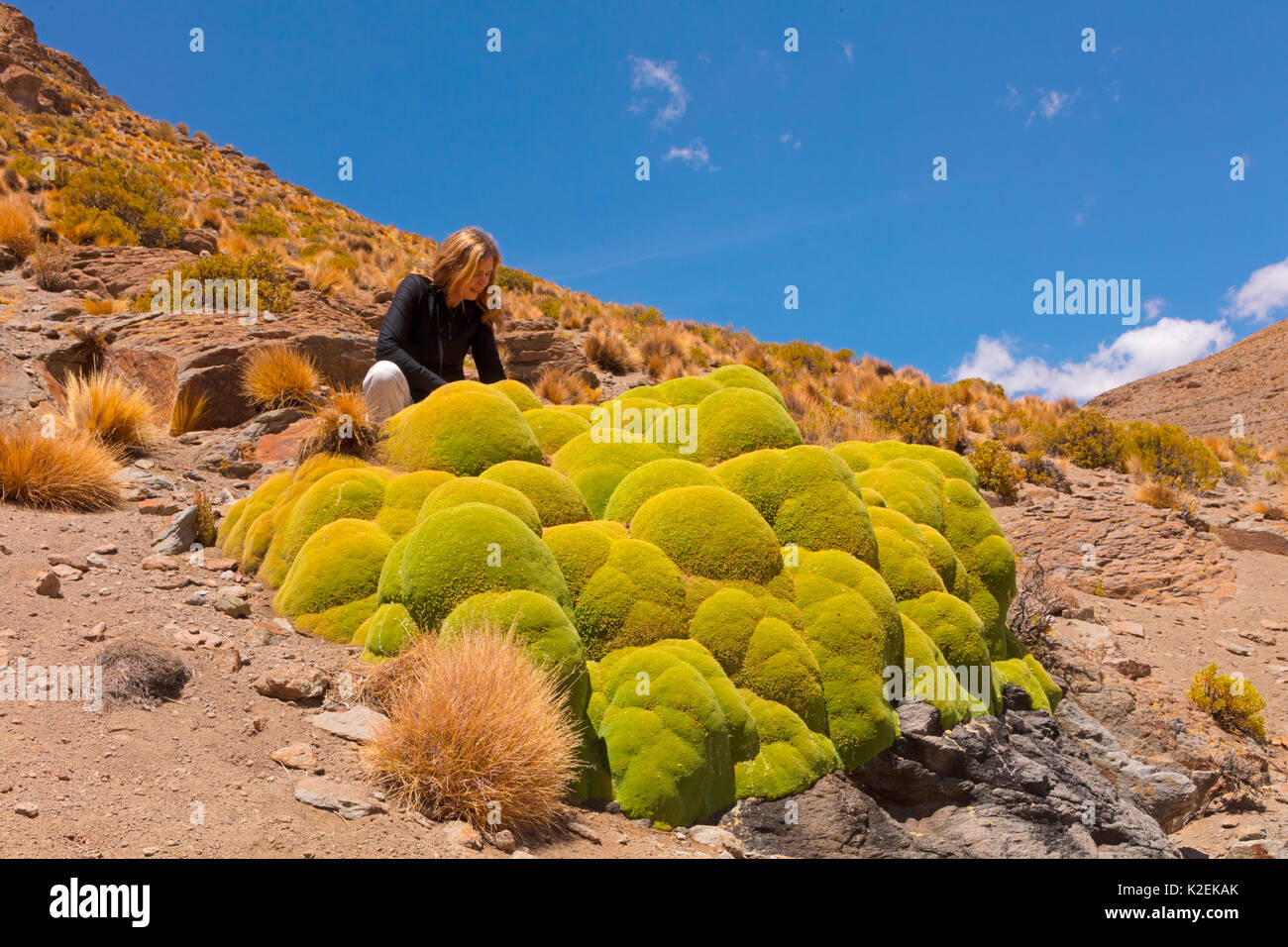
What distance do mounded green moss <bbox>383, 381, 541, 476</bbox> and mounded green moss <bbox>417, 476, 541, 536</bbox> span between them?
89cm

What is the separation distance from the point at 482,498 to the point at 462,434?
1.25m

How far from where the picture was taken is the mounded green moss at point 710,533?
5.60 meters

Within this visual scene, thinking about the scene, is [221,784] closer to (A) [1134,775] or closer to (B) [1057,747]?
(B) [1057,747]

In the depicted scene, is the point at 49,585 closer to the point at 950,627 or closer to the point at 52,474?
the point at 52,474

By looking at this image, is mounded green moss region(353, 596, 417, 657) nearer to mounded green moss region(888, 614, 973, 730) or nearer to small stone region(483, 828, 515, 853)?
small stone region(483, 828, 515, 853)

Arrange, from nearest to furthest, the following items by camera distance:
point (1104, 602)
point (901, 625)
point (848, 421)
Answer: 1. point (901, 625)
2. point (1104, 602)
3. point (848, 421)

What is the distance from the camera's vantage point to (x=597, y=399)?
15.6 m

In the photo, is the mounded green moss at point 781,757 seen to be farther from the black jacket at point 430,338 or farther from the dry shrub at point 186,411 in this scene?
the dry shrub at point 186,411

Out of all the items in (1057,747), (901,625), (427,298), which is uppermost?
(427,298)

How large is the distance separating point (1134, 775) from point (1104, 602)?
602cm

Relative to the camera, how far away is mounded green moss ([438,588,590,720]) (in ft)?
13.9

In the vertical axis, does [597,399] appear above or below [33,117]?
below
